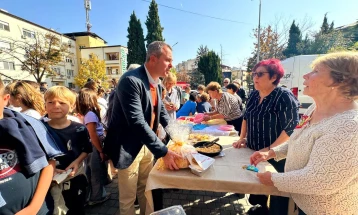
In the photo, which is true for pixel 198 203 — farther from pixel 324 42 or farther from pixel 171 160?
pixel 324 42

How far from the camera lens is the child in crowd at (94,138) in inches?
104

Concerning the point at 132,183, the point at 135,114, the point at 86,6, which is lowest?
the point at 132,183

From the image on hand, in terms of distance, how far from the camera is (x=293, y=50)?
3031 centimetres

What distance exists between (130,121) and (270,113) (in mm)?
1552

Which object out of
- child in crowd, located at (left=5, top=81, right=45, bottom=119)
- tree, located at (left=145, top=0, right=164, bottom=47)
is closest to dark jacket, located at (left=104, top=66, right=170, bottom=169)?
child in crowd, located at (left=5, top=81, right=45, bottom=119)

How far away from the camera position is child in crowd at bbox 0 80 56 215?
1071 mm

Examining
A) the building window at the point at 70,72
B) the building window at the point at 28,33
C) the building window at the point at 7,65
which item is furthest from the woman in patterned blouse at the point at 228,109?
the building window at the point at 70,72

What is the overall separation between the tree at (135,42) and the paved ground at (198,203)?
3252 cm

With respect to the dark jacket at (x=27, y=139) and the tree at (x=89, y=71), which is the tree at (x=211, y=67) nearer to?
the tree at (x=89, y=71)

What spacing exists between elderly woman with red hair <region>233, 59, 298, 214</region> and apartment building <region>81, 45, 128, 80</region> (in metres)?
39.1

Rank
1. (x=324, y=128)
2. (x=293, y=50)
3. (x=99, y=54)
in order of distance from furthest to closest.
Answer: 1. (x=99, y=54)
2. (x=293, y=50)
3. (x=324, y=128)

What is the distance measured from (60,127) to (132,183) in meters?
1.01

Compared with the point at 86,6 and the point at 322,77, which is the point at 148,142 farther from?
the point at 86,6

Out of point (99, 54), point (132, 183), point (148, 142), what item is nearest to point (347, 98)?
point (148, 142)
